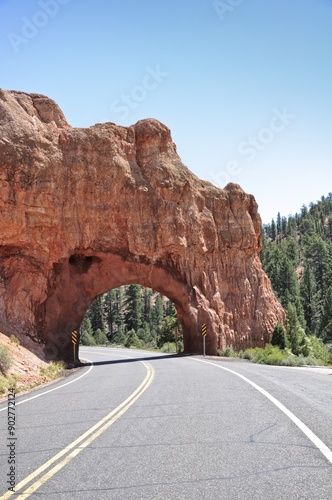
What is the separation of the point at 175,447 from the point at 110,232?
26204mm

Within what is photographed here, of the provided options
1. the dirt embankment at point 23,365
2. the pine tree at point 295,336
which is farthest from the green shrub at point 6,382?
the pine tree at point 295,336

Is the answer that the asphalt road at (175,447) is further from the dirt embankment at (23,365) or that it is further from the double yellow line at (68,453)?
the dirt embankment at (23,365)

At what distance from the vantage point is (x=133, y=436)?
6582mm

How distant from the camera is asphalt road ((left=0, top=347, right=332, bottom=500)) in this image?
4.46m

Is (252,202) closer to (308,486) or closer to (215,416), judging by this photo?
(215,416)

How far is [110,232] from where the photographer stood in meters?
31.5

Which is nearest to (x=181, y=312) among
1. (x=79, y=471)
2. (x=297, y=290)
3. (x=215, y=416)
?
(x=215, y=416)

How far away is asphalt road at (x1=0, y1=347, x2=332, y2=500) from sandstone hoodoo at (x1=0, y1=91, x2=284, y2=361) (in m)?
17.7

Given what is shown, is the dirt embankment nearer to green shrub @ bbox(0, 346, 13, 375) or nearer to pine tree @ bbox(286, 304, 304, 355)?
green shrub @ bbox(0, 346, 13, 375)

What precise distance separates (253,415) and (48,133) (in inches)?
1027

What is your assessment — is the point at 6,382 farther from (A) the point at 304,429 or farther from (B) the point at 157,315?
(B) the point at 157,315

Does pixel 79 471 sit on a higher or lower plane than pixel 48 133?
lower

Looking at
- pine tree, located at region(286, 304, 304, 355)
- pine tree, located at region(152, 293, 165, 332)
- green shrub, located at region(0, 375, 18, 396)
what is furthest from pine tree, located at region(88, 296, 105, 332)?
green shrub, located at region(0, 375, 18, 396)

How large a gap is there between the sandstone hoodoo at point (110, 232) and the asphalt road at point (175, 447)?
1771 cm
